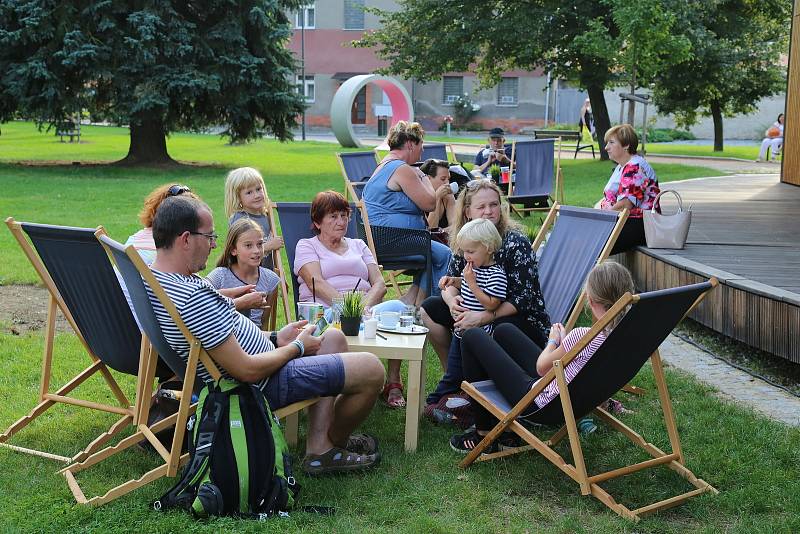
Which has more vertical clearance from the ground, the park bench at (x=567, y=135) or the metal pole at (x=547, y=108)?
the metal pole at (x=547, y=108)

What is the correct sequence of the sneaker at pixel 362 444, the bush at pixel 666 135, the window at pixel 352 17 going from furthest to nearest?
the window at pixel 352 17
the bush at pixel 666 135
the sneaker at pixel 362 444

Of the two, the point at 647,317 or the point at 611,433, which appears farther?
the point at 611,433

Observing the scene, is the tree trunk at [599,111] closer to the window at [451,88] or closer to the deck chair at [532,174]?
the deck chair at [532,174]

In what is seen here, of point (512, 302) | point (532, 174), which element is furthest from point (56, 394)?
point (532, 174)

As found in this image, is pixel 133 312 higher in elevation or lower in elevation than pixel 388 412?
higher

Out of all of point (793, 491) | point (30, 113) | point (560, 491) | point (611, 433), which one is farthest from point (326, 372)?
point (30, 113)

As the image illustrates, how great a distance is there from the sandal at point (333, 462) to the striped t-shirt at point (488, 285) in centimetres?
99

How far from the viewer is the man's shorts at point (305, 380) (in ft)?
12.1

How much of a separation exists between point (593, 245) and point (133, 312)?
→ 2523mm

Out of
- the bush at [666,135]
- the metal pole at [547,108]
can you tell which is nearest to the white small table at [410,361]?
the bush at [666,135]

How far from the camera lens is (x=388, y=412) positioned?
478 centimetres

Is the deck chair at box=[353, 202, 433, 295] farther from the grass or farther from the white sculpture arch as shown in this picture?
the white sculpture arch

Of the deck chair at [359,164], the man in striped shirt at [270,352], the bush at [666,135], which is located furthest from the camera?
the bush at [666,135]

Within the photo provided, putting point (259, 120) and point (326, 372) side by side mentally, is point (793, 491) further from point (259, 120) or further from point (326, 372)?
point (259, 120)
